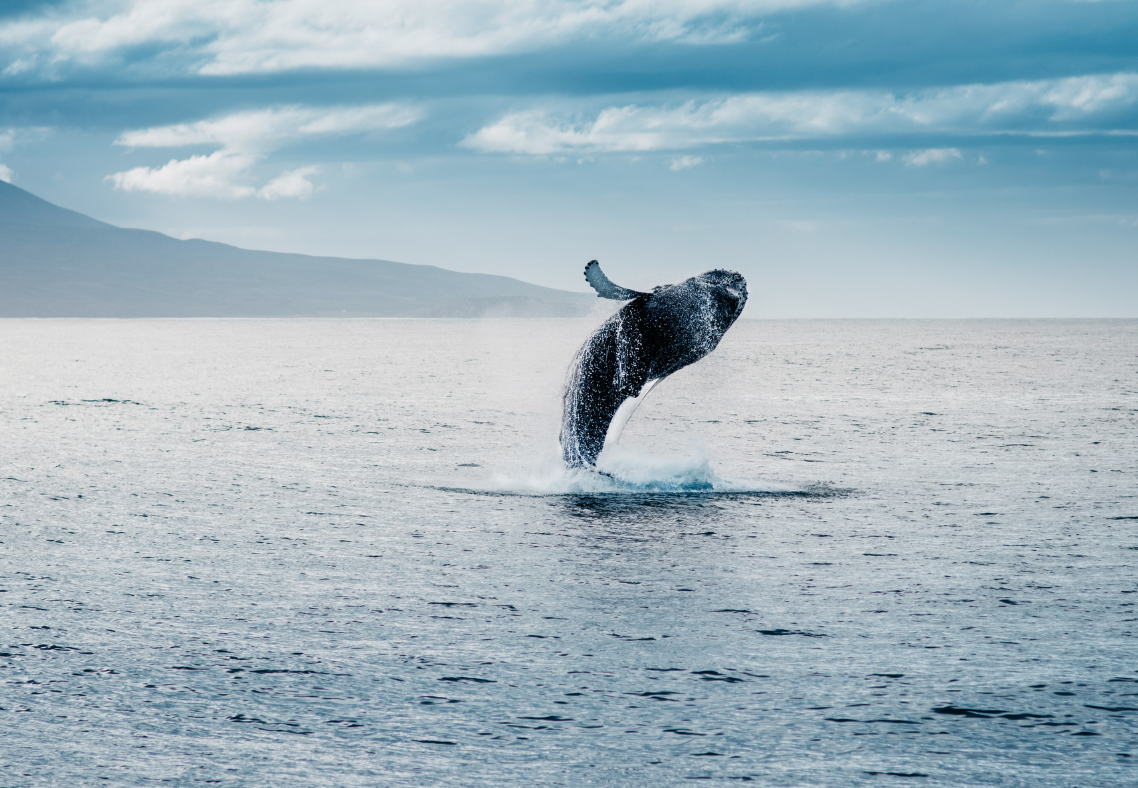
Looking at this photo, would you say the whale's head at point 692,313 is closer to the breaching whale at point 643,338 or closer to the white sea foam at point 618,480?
the breaching whale at point 643,338

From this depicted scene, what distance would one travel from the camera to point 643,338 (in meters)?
17.6

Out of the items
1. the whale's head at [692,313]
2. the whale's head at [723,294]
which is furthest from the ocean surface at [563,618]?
the whale's head at [723,294]

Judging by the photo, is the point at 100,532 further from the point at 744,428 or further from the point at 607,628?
the point at 744,428

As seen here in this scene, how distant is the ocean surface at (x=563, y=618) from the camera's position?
757 cm

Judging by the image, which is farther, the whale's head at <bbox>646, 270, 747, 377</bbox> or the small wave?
the small wave

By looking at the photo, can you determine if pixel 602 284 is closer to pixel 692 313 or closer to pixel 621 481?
pixel 692 313

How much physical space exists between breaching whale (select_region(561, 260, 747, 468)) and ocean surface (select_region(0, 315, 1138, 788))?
3.71 ft

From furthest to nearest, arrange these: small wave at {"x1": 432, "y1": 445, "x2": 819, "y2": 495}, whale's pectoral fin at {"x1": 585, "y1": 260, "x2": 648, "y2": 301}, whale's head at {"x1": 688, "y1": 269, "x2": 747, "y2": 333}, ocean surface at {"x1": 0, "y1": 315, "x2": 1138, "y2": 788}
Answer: small wave at {"x1": 432, "y1": 445, "x2": 819, "y2": 495} < whale's head at {"x1": 688, "y1": 269, "x2": 747, "y2": 333} < whale's pectoral fin at {"x1": 585, "y1": 260, "x2": 648, "y2": 301} < ocean surface at {"x1": 0, "y1": 315, "x2": 1138, "y2": 788}

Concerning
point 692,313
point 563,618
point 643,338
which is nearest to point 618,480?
point 643,338

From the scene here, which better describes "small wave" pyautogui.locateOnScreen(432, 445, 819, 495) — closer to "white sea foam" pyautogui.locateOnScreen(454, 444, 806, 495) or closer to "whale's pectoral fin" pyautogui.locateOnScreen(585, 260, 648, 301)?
"white sea foam" pyautogui.locateOnScreen(454, 444, 806, 495)

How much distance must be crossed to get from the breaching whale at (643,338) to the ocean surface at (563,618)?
1132 mm

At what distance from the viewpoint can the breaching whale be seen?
1705cm

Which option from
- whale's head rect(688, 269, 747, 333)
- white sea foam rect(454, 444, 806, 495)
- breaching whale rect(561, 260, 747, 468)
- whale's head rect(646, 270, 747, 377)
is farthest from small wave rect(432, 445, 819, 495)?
whale's head rect(688, 269, 747, 333)

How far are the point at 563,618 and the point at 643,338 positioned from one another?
7.50 meters
